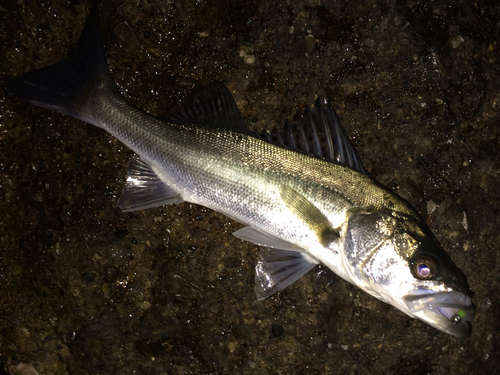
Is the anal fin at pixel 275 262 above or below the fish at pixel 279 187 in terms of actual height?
below

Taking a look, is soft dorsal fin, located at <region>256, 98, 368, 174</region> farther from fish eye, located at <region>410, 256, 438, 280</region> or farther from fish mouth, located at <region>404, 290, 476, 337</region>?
fish mouth, located at <region>404, 290, 476, 337</region>

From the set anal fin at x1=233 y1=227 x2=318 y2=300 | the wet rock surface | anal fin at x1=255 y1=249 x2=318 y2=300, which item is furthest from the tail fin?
anal fin at x1=255 y1=249 x2=318 y2=300

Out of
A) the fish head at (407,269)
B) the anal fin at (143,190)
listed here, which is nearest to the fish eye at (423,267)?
the fish head at (407,269)

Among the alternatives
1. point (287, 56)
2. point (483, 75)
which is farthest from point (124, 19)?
point (483, 75)

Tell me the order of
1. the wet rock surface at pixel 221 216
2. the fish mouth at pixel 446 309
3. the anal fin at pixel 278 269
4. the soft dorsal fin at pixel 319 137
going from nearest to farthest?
the fish mouth at pixel 446 309 → the soft dorsal fin at pixel 319 137 → the anal fin at pixel 278 269 → the wet rock surface at pixel 221 216

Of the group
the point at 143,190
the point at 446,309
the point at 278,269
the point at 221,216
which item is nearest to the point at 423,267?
the point at 446,309

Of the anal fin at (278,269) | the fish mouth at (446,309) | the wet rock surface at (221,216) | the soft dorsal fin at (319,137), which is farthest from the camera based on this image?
the wet rock surface at (221,216)

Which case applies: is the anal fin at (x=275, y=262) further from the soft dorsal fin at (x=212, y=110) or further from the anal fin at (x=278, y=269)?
the soft dorsal fin at (x=212, y=110)

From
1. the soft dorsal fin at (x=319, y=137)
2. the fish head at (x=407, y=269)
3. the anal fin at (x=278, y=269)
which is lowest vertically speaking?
the anal fin at (x=278, y=269)
